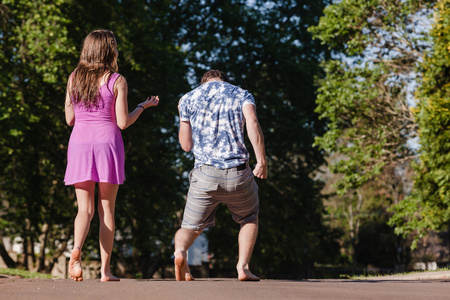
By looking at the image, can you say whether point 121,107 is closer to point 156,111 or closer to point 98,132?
point 98,132

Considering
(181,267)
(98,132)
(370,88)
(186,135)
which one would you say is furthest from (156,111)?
(181,267)

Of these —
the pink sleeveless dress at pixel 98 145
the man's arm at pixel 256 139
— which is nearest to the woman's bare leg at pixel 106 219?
the pink sleeveless dress at pixel 98 145

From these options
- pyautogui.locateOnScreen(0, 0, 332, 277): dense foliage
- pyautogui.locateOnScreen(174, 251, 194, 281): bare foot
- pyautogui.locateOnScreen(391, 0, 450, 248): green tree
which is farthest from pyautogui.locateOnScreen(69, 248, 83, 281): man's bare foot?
pyautogui.locateOnScreen(391, 0, 450, 248): green tree

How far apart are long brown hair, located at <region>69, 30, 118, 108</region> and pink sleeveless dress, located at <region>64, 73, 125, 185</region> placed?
0.23 feet

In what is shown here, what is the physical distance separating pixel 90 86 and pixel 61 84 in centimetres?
1192

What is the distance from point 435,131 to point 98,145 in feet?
37.2

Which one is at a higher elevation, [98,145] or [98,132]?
[98,132]

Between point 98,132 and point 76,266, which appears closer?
point 76,266

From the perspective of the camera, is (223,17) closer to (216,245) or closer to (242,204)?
(216,245)

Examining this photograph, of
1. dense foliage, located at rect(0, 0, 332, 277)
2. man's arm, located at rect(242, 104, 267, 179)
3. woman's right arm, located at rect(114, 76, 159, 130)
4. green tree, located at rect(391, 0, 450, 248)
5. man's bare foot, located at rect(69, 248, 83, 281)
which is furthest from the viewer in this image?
dense foliage, located at rect(0, 0, 332, 277)

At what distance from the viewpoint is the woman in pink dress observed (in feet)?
18.2

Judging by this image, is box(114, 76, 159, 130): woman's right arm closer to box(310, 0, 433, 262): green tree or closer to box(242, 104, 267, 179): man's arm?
box(242, 104, 267, 179): man's arm

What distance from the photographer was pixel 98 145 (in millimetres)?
5551

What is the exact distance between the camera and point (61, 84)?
17047mm
